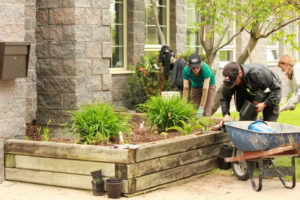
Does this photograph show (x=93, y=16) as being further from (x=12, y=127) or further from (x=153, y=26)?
(x=153, y=26)

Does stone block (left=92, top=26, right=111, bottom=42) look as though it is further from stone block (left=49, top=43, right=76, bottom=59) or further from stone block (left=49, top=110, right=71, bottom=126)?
stone block (left=49, top=110, right=71, bottom=126)

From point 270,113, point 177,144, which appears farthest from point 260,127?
point 270,113

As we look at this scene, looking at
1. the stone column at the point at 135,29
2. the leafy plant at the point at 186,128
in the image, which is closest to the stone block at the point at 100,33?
the leafy plant at the point at 186,128

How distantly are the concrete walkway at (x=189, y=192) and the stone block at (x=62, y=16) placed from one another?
2.99 m

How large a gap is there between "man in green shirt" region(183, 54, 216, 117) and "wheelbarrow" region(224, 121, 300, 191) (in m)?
2.36

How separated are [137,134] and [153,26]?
21.6ft

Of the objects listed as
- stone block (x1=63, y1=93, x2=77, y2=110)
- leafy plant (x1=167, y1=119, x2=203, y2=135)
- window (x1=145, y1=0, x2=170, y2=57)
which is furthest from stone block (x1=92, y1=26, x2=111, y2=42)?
window (x1=145, y1=0, x2=170, y2=57)

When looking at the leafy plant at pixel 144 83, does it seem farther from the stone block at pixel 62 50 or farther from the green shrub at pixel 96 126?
the green shrub at pixel 96 126

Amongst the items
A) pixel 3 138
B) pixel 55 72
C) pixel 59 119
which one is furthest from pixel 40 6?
pixel 3 138

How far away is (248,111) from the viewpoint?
30.2 ft

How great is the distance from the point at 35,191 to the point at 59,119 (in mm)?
2604

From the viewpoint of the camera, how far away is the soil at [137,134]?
942 centimetres

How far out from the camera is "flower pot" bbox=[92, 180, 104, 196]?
7793 mm

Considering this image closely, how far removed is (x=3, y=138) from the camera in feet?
28.7
